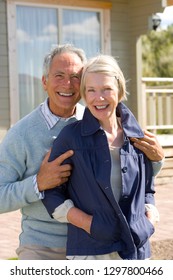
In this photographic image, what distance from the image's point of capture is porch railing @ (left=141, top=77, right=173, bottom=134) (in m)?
12.8

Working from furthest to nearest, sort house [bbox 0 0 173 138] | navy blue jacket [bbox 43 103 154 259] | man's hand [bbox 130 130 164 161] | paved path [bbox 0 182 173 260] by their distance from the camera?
house [bbox 0 0 173 138], paved path [bbox 0 182 173 260], man's hand [bbox 130 130 164 161], navy blue jacket [bbox 43 103 154 259]

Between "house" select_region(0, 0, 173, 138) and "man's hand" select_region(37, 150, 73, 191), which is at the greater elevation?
"house" select_region(0, 0, 173, 138)

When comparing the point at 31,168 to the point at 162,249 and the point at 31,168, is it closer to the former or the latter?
the point at 31,168

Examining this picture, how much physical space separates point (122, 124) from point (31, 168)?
55 centimetres

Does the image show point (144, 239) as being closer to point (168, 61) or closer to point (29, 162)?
point (29, 162)

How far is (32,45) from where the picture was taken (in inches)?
459

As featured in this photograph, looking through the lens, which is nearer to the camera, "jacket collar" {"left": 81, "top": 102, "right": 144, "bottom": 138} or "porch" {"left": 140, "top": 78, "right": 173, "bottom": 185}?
"jacket collar" {"left": 81, "top": 102, "right": 144, "bottom": 138}

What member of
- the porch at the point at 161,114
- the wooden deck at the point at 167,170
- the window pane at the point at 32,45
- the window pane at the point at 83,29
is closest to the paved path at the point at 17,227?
the wooden deck at the point at 167,170

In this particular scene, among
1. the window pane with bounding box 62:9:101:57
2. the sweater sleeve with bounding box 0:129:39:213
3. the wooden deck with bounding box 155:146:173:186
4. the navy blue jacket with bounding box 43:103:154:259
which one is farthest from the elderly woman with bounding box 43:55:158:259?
the wooden deck with bounding box 155:146:173:186

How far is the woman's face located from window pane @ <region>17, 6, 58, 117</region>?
8.41m

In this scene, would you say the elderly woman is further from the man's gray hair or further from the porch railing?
the porch railing

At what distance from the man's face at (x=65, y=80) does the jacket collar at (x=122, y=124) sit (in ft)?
→ 0.75

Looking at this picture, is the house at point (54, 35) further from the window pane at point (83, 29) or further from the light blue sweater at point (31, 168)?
the light blue sweater at point (31, 168)

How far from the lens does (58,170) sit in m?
3.21
